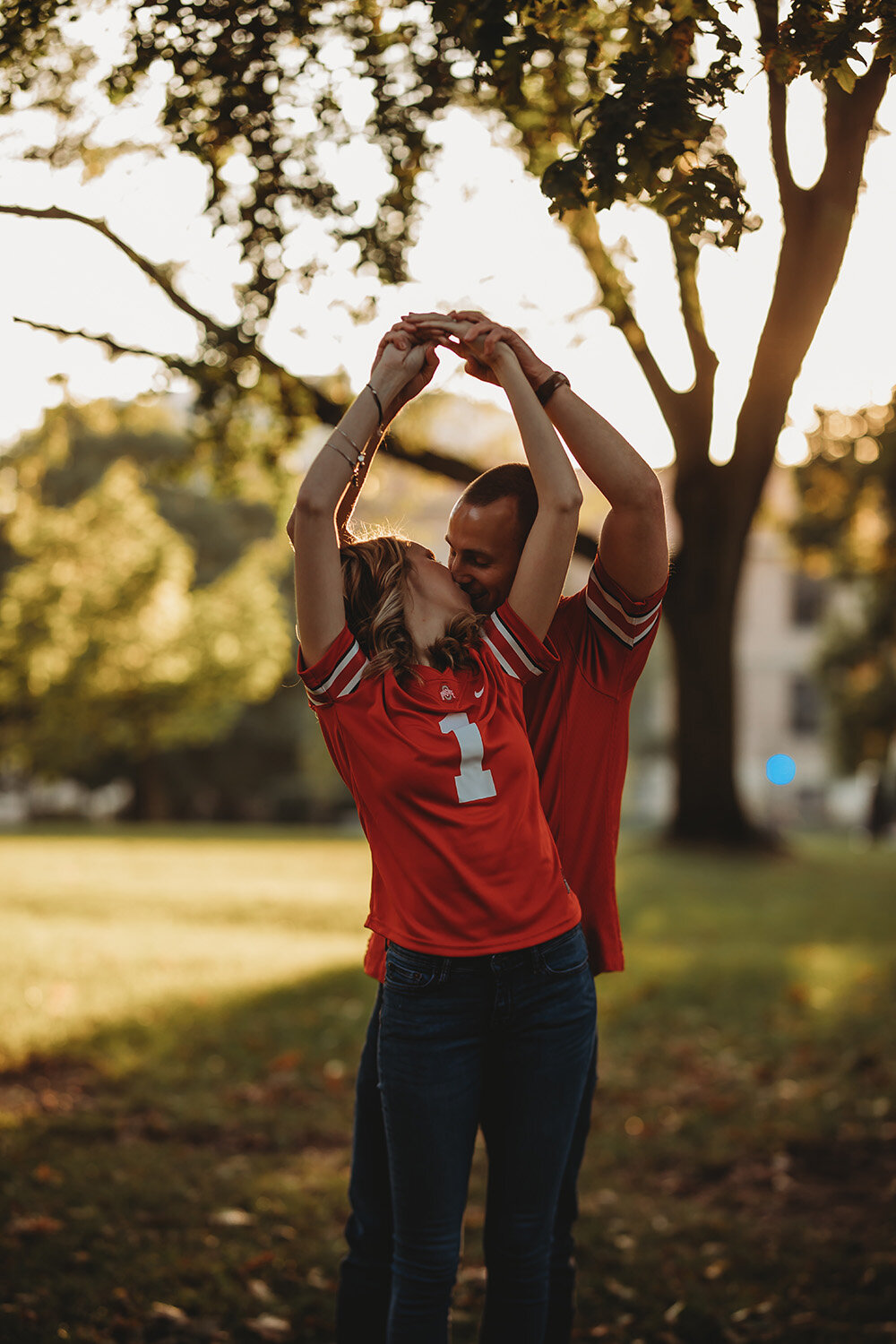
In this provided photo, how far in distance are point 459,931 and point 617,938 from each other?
0.61m

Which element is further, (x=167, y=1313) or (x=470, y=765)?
(x=167, y=1313)

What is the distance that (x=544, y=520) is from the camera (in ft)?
8.16

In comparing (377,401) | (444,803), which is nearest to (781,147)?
(377,401)

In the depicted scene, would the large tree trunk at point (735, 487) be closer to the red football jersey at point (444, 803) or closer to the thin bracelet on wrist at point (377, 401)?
the thin bracelet on wrist at point (377, 401)

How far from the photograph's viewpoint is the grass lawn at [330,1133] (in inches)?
159

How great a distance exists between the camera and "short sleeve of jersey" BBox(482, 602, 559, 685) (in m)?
2.51

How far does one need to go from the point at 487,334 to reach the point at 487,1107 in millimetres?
1707

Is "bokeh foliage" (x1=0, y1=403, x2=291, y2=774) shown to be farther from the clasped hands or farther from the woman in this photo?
the woman

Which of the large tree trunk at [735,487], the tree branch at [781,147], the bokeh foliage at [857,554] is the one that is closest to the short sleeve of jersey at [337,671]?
the large tree trunk at [735,487]

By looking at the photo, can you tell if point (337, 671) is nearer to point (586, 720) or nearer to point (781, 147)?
point (586, 720)

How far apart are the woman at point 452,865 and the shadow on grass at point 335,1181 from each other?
1.69 meters

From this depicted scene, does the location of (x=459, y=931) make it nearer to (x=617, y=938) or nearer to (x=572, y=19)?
(x=617, y=938)

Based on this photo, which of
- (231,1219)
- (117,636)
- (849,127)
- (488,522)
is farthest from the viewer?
(117,636)

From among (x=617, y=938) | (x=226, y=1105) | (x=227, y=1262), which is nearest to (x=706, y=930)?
(x=226, y=1105)
